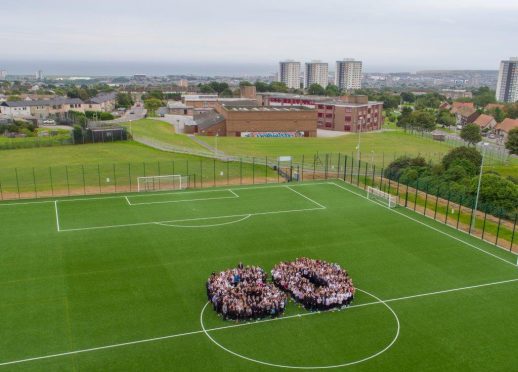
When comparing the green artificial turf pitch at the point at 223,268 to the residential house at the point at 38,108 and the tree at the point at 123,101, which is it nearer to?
the residential house at the point at 38,108

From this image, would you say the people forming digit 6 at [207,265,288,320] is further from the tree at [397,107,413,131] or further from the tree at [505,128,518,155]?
the tree at [397,107,413,131]

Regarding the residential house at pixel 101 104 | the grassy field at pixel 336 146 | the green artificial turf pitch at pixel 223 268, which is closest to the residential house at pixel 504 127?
the grassy field at pixel 336 146

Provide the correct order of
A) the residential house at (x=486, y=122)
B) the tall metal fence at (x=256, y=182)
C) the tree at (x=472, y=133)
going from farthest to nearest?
the residential house at (x=486, y=122), the tree at (x=472, y=133), the tall metal fence at (x=256, y=182)

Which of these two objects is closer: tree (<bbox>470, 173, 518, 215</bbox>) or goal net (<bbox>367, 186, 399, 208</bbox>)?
tree (<bbox>470, 173, 518, 215</bbox>)

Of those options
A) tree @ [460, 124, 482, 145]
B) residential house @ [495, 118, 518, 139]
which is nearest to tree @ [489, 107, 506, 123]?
residential house @ [495, 118, 518, 139]

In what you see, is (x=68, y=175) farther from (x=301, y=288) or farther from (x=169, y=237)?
(x=301, y=288)

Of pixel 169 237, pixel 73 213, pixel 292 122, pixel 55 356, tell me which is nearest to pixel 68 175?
pixel 73 213
